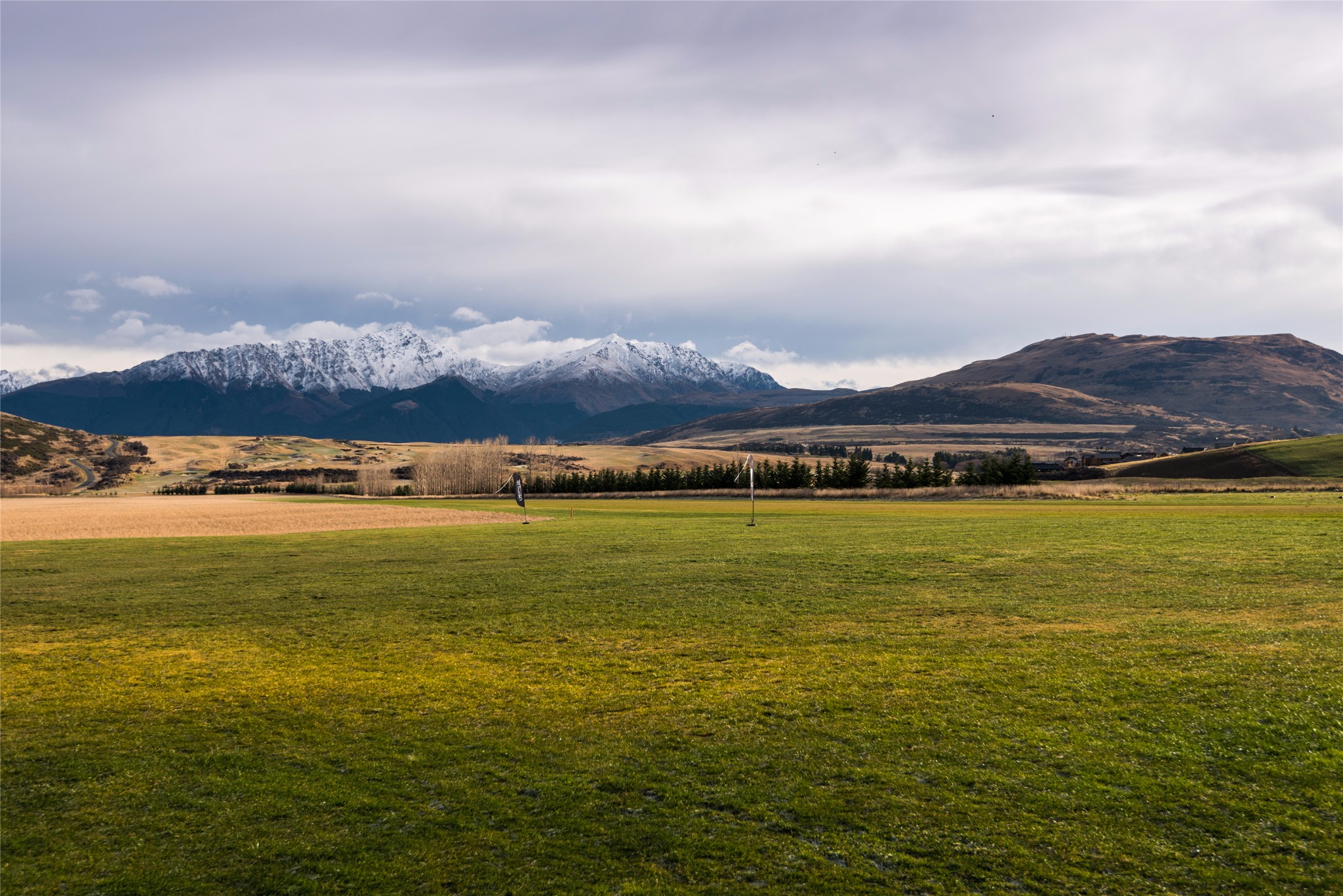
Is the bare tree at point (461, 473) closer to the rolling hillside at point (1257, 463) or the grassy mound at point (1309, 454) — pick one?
the rolling hillside at point (1257, 463)

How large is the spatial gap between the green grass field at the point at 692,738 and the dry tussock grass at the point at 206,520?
28.6 meters

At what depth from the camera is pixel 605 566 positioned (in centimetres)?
2777

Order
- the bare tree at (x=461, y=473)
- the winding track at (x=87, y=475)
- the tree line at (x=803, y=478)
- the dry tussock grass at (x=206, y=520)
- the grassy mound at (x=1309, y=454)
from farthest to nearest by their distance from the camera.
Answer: the winding track at (x=87, y=475)
the bare tree at (x=461, y=473)
the grassy mound at (x=1309, y=454)
the tree line at (x=803, y=478)
the dry tussock grass at (x=206, y=520)

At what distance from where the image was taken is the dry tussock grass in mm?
47625

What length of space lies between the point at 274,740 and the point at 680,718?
551 centimetres

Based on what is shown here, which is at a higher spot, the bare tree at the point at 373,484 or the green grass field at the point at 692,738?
the green grass field at the point at 692,738

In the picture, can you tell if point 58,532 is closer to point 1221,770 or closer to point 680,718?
point 680,718

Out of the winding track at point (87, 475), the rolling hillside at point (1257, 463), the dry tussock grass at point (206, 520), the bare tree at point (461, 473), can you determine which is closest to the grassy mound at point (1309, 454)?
the rolling hillside at point (1257, 463)

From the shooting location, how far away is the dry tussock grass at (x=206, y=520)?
4762cm

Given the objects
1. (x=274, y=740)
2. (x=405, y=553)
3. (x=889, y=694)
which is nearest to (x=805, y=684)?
(x=889, y=694)

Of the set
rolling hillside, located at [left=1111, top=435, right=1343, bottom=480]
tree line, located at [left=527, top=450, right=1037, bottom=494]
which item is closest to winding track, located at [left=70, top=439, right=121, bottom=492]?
tree line, located at [left=527, top=450, right=1037, bottom=494]

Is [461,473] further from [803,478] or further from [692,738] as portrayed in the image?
[692,738]

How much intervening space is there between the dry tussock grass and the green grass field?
28.6 meters

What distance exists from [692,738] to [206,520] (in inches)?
2321
